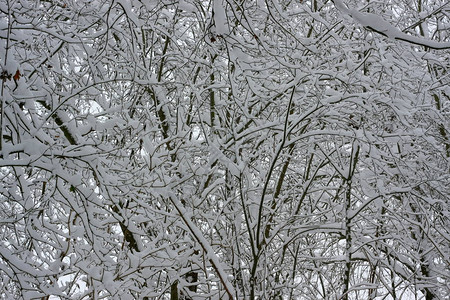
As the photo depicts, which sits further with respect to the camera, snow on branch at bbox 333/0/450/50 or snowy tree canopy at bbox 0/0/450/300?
snowy tree canopy at bbox 0/0/450/300

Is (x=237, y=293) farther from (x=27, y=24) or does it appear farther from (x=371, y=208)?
(x=27, y=24)

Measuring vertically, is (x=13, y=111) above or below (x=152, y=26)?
below

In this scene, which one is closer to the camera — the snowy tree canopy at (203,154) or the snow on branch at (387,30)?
the snow on branch at (387,30)

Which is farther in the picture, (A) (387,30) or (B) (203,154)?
(B) (203,154)

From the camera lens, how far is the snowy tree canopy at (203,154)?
340cm

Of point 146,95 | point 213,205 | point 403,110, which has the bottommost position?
point 213,205

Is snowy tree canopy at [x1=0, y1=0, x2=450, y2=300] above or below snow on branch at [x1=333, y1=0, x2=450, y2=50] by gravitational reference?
above

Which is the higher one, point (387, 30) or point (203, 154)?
point (203, 154)

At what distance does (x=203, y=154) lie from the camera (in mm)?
5070

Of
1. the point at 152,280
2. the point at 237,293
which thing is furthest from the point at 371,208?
the point at 152,280

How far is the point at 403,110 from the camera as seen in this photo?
159 inches

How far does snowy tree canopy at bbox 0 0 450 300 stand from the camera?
134 inches

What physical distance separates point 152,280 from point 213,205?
1.01 metres

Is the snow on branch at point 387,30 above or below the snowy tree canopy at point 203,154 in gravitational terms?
below
